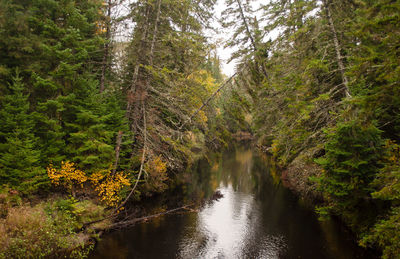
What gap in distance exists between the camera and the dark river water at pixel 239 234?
1082 centimetres

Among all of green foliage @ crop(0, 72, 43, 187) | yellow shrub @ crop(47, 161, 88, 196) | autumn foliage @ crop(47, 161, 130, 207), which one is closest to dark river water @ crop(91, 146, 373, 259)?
autumn foliage @ crop(47, 161, 130, 207)

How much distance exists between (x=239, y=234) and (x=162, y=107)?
366 inches

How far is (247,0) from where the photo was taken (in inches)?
623

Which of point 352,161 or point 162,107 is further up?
point 162,107

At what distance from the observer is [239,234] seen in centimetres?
1278

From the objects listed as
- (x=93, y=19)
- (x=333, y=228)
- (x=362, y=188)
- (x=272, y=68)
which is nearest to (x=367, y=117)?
(x=362, y=188)

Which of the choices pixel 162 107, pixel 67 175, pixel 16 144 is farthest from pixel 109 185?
pixel 162 107

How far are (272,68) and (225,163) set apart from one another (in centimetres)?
1934

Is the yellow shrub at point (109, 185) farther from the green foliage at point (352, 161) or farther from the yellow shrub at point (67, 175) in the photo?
the green foliage at point (352, 161)

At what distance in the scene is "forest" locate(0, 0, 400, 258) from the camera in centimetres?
912

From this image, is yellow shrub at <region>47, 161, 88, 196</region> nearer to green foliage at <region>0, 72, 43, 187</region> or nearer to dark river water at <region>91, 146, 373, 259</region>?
green foliage at <region>0, 72, 43, 187</region>

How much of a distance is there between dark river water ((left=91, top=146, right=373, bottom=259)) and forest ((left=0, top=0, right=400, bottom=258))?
3.88 ft

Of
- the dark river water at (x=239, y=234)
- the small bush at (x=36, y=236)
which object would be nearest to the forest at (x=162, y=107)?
the small bush at (x=36, y=236)

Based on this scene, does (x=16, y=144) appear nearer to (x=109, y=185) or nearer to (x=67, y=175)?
(x=67, y=175)
